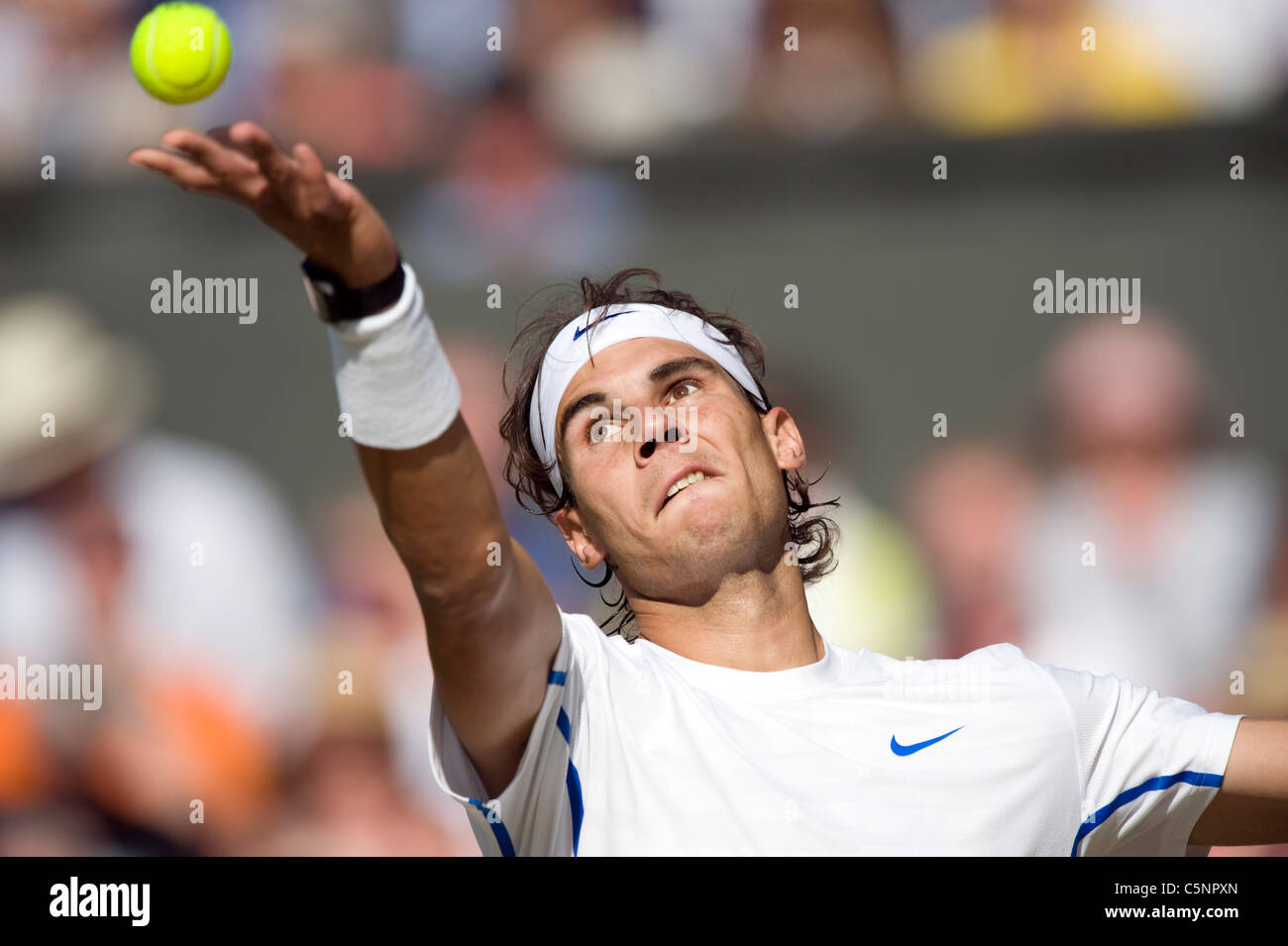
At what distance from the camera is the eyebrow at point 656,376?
9.16ft

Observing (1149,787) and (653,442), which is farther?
(653,442)

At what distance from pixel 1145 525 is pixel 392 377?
347 centimetres

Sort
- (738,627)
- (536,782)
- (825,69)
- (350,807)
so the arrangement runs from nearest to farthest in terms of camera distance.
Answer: (536,782)
(738,627)
(350,807)
(825,69)

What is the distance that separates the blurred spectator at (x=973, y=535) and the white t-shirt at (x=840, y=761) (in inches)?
75.1

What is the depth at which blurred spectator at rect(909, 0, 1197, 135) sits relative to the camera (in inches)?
218

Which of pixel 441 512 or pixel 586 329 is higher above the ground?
pixel 586 329

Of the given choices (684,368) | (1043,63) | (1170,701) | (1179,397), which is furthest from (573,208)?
(1170,701)

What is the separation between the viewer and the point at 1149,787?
8.41 feet

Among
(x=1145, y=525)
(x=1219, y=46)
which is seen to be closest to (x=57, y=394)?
(x=1145, y=525)

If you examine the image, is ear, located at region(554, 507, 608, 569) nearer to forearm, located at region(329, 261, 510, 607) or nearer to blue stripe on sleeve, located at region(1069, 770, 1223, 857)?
forearm, located at region(329, 261, 510, 607)

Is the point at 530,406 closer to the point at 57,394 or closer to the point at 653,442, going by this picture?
the point at 653,442

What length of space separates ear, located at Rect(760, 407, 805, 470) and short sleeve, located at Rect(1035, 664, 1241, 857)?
2.46 feet

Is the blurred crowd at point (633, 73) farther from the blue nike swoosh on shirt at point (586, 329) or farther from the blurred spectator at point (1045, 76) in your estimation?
the blue nike swoosh on shirt at point (586, 329)

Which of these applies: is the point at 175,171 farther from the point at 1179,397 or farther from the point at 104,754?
the point at 1179,397
